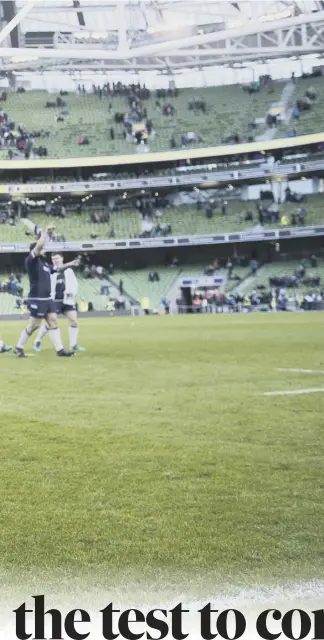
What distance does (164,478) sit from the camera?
442 cm

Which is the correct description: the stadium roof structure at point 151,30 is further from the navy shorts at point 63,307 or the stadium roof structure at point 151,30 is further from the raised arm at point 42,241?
the raised arm at point 42,241

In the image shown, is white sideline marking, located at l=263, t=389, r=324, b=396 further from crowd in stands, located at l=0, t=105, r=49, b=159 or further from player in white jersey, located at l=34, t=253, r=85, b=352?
crowd in stands, located at l=0, t=105, r=49, b=159

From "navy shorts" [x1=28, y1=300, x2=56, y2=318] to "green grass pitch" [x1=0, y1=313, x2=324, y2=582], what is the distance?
166 inches

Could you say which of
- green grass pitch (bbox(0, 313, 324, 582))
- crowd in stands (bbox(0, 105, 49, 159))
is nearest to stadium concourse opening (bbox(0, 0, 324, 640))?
green grass pitch (bbox(0, 313, 324, 582))

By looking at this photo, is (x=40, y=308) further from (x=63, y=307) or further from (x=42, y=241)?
(x=63, y=307)

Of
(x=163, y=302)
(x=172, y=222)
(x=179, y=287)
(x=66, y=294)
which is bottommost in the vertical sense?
(x=163, y=302)

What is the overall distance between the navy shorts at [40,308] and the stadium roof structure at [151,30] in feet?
77.8

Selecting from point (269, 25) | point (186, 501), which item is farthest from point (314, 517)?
point (269, 25)

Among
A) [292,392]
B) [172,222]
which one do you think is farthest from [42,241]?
[172,222]

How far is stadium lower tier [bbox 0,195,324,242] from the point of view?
5152cm

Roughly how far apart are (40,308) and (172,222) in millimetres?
41462

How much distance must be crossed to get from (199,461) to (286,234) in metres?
46.0

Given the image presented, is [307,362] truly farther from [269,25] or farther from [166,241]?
[166,241]

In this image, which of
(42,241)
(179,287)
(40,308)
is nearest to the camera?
(42,241)
